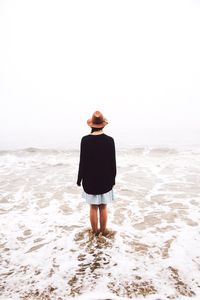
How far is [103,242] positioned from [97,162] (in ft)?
4.49

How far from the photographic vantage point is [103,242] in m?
4.42

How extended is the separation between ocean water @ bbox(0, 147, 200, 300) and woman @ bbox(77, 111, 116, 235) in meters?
0.86

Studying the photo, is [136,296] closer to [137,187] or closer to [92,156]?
[92,156]

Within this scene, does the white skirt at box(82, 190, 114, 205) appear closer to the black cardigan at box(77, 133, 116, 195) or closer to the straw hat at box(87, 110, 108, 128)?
the black cardigan at box(77, 133, 116, 195)

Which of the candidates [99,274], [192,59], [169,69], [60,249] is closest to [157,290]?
[99,274]

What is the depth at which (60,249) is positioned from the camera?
4.39 m

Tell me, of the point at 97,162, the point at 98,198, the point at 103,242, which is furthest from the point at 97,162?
the point at 103,242

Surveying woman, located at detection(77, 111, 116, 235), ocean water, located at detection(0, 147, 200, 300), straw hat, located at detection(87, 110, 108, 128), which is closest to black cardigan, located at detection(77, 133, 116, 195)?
woman, located at detection(77, 111, 116, 235)

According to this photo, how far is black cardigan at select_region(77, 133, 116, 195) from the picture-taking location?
13.7 feet

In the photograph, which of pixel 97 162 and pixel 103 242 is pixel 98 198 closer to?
pixel 97 162

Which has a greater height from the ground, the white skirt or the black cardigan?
the black cardigan

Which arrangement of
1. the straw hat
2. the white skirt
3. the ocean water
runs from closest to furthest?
the ocean water → the straw hat → the white skirt

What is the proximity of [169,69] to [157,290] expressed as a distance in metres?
100

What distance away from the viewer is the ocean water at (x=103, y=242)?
11.0 feet
